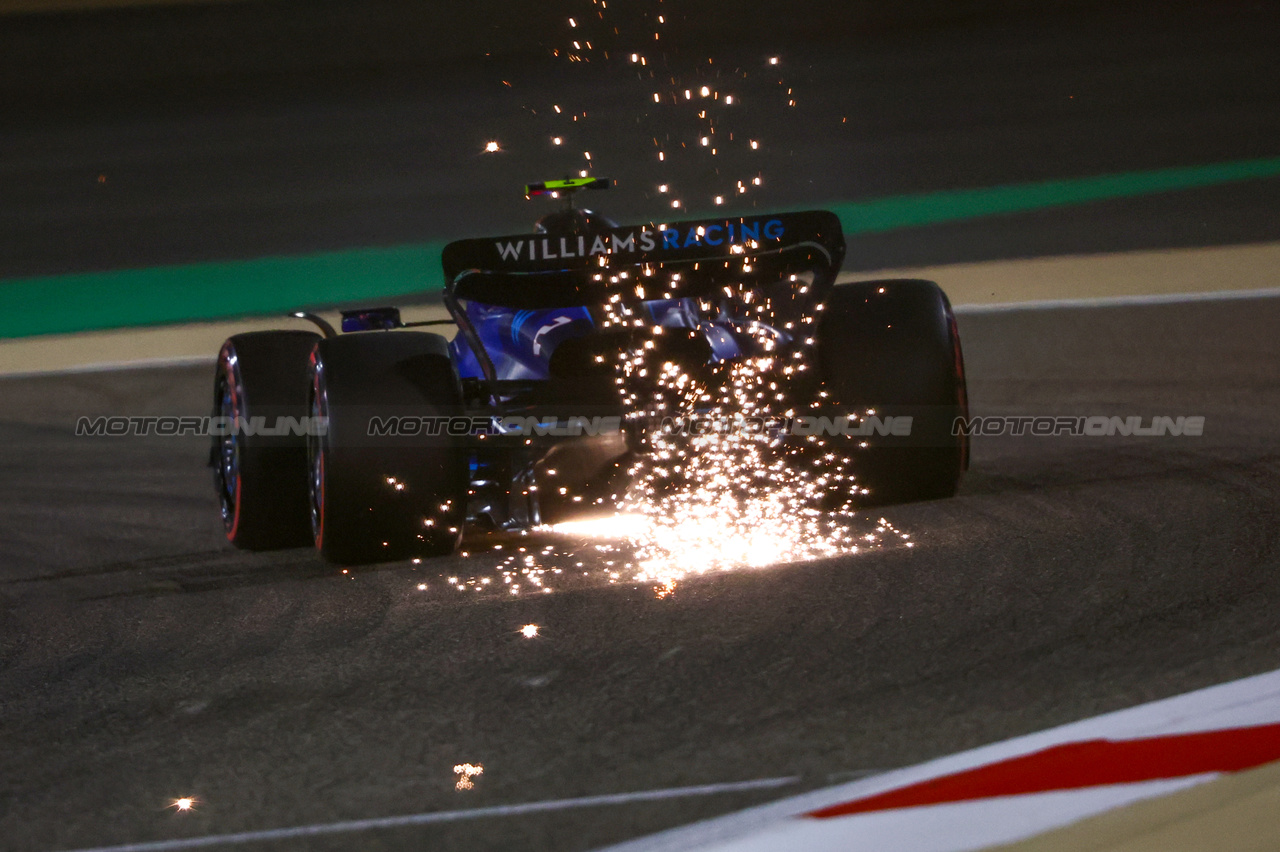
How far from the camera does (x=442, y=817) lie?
251cm

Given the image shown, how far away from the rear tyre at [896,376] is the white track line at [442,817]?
7.65 ft

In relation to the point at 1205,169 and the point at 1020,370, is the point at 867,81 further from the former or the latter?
the point at 1020,370

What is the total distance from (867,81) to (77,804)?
914 cm

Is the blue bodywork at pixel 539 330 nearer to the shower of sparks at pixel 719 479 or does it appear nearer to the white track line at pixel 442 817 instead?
the shower of sparks at pixel 719 479

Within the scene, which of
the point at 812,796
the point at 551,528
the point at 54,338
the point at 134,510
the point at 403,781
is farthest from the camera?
the point at 54,338

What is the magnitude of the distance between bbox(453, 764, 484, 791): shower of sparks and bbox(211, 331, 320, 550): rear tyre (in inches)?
101

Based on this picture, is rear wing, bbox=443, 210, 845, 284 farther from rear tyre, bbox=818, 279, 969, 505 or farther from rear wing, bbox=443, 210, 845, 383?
rear tyre, bbox=818, 279, 969, 505

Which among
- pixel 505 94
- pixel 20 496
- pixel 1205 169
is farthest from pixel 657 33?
pixel 20 496

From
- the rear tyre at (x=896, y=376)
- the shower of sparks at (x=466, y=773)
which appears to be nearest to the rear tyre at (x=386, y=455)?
the rear tyre at (x=896, y=376)

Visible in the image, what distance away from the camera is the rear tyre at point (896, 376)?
187 inches

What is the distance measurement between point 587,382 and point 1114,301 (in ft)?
17.5

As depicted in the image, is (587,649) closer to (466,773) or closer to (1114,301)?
(466,773)

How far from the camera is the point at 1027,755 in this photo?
8.46 ft

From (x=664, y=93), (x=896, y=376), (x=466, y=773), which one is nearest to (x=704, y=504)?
(x=896, y=376)
